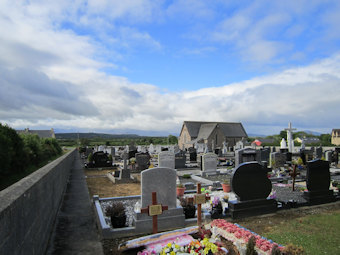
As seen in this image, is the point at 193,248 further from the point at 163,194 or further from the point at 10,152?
the point at 10,152

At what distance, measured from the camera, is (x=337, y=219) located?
7.00 metres

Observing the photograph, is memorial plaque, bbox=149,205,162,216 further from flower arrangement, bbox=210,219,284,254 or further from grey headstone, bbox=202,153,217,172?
grey headstone, bbox=202,153,217,172

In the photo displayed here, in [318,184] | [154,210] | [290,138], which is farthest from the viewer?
[290,138]

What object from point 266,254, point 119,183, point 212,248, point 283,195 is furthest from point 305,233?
point 119,183

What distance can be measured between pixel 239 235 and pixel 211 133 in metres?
47.8

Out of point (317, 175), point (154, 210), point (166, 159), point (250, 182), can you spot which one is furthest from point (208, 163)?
point (154, 210)

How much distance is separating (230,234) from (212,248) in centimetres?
102

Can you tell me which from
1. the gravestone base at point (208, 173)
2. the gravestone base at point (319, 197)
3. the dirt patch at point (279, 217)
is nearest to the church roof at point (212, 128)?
the gravestone base at point (208, 173)

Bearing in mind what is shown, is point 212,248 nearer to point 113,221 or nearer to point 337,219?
point 113,221

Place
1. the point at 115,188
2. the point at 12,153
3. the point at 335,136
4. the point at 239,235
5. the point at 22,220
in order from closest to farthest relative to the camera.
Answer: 1. the point at 22,220
2. the point at 239,235
3. the point at 12,153
4. the point at 115,188
5. the point at 335,136

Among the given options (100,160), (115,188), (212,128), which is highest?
(212,128)

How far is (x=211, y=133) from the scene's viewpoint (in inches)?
2056

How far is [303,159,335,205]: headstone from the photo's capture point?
28.4ft

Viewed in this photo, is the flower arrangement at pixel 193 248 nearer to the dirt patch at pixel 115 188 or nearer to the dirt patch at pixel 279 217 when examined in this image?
the dirt patch at pixel 279 217
